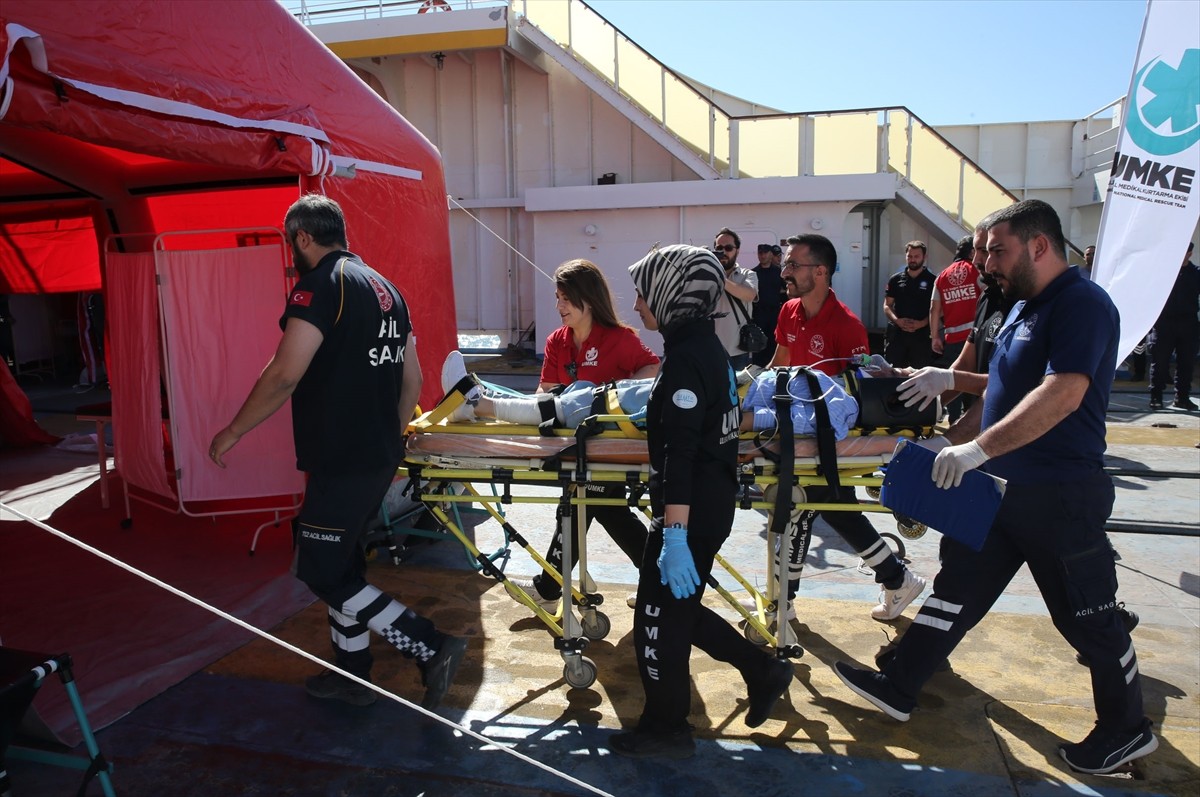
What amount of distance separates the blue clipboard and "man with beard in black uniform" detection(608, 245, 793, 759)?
0.58 m

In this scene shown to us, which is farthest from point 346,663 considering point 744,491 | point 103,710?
point 744,491

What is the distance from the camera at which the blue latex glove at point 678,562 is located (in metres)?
2.79

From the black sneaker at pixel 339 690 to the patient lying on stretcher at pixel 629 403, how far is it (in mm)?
1189

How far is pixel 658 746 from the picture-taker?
3027 mm

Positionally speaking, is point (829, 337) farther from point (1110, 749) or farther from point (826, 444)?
point (1110, 749)

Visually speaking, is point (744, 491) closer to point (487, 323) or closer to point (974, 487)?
point (974, 487)

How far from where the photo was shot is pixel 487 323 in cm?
1612

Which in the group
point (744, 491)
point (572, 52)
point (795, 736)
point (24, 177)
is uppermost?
point (572, 52)

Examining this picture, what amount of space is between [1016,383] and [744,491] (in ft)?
3.51

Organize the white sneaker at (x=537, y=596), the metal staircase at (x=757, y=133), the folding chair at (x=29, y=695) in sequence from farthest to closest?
the metal staircase at (x=757, y=133)
the white sneaker at (x=537, y=596)
the folding chair at (x=29, y=695)

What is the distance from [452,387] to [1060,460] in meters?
2.38

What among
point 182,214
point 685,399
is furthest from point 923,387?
point 182,214

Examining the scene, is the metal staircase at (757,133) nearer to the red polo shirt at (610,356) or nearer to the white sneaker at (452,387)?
the red polo shirt at (610,356)

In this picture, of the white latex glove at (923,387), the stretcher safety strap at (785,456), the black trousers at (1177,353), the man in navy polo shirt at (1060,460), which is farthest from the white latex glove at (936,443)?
the black trousers at (1177,353)
